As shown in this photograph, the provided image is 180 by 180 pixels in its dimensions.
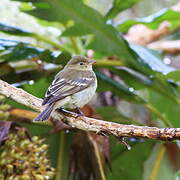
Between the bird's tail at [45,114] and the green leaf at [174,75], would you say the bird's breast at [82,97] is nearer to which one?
the bird's tail at [45,114]

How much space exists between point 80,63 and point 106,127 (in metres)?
1.03

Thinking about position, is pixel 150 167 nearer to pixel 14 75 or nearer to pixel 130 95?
pixel 130 95

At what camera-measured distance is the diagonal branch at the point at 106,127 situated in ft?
4.58

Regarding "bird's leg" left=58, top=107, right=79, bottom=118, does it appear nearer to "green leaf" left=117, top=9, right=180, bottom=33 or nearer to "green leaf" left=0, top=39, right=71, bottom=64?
"green leaf" left=0, top=39, right=71, bottom=64

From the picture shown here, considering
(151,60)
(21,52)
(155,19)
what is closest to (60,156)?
(21,52)

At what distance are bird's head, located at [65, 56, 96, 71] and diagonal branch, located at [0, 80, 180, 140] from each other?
0.72 m

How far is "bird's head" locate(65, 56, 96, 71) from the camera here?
249cm

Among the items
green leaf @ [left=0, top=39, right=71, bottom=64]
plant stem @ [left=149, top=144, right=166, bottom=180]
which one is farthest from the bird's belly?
plant stem @ [left=149, top=144, right=166, bottom=180]

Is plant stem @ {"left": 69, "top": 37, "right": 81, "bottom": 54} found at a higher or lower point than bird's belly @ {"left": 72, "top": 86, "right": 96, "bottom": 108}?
higher

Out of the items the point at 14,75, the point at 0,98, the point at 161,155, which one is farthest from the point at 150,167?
the point at 0,98

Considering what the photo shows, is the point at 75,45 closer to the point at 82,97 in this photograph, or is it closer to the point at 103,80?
the point at 103,80

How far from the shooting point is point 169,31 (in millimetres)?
3574

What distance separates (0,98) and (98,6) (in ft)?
6.32

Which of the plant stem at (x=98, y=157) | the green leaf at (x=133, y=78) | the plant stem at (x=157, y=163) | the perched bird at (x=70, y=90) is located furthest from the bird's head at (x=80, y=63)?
the plant stem at (x=157, y=163)
